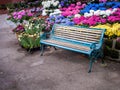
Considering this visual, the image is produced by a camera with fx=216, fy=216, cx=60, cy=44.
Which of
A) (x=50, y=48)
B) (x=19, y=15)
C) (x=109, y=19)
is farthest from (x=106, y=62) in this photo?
(x=19, y=15)

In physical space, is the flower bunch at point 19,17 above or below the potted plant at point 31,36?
above

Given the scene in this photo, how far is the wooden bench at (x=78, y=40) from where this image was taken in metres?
5.03

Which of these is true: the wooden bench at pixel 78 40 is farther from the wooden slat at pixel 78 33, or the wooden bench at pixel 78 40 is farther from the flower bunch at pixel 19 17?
the flower bunch at pixel 19 17

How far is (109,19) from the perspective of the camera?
639cm

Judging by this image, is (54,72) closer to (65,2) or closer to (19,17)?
(19,17)

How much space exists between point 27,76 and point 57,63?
3.11 feet

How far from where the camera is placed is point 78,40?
5.64 m

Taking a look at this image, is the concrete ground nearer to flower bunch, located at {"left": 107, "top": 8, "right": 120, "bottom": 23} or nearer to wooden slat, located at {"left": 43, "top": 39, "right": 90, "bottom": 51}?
wooden slat, located at {"left": 43, "top": 39, "right": 90, "bottom": 51}

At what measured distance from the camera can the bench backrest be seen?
5261mm

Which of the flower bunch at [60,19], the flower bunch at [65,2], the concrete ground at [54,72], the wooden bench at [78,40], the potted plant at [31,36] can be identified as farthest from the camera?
the flower bunch at [65,2]

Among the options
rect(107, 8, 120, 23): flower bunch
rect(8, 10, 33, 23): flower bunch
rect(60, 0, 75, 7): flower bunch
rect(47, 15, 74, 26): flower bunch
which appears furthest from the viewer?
rect(60, 0, 75, 7): flower bunch

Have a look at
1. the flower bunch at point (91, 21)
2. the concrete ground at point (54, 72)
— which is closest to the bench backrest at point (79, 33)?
the concrete ground at point (54, 72)

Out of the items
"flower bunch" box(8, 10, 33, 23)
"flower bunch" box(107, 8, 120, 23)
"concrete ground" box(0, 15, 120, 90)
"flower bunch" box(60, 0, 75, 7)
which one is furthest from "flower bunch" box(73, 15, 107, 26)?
"flower bunch" box(60, 0, 75, 7)

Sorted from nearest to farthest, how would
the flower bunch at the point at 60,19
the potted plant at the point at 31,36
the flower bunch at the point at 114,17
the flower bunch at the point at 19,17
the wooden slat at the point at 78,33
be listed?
the wooden slat at the point at 78,33
the flower bunch at the point at 114,17
the potted plant at the point at 31,36
the flower bunch at the point at 60,19
the flower bunch at the point at 19,17
